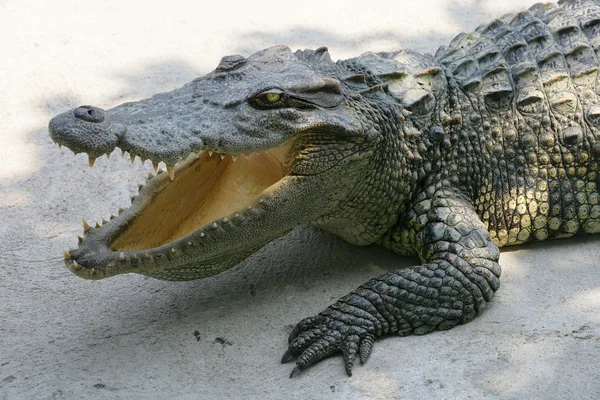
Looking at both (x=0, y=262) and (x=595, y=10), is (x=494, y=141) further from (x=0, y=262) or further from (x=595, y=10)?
(x=0, y=262)

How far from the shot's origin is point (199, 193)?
417 cm

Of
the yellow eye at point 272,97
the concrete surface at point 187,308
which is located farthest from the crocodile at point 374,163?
the concrete surface at point 187,308

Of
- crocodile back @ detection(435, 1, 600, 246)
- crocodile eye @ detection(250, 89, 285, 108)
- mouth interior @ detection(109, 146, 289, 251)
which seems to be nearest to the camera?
crocodile eye @ detection(250, 89, 285, 108)

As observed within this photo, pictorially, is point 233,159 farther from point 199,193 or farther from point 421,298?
point 421,298

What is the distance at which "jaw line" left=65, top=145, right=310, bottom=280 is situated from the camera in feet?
11.8

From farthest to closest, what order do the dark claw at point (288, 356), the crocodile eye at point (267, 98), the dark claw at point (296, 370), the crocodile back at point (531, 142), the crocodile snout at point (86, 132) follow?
the crocodile back at point (531, 142) → the crocodile eye at point (267, 98) → the dark claw at point (288, 356) → the dark claw at point (296, 370) → the crocodile snout at point (86, 132)

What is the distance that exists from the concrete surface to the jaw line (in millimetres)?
343

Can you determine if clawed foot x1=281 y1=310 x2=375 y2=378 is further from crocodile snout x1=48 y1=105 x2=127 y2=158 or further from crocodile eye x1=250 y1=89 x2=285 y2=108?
crocodile snout x1=48 y1=105 x2=127 y2=158

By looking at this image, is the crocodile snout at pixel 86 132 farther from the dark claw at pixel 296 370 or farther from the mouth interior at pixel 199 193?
the dark claw at pixel 296 370

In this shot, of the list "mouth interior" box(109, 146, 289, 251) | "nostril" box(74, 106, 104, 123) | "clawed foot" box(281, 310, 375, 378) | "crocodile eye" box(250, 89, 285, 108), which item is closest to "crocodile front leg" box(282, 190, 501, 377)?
"clawed foot" box(281, 310, 375, 378)

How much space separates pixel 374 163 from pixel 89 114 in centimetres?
150

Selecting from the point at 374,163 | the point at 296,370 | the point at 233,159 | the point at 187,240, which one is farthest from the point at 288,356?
the point at 374,163

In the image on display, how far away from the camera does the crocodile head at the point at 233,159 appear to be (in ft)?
11.8

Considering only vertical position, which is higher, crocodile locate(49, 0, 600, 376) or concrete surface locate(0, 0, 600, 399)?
crocodile locate(49, 0, 600, 376)
